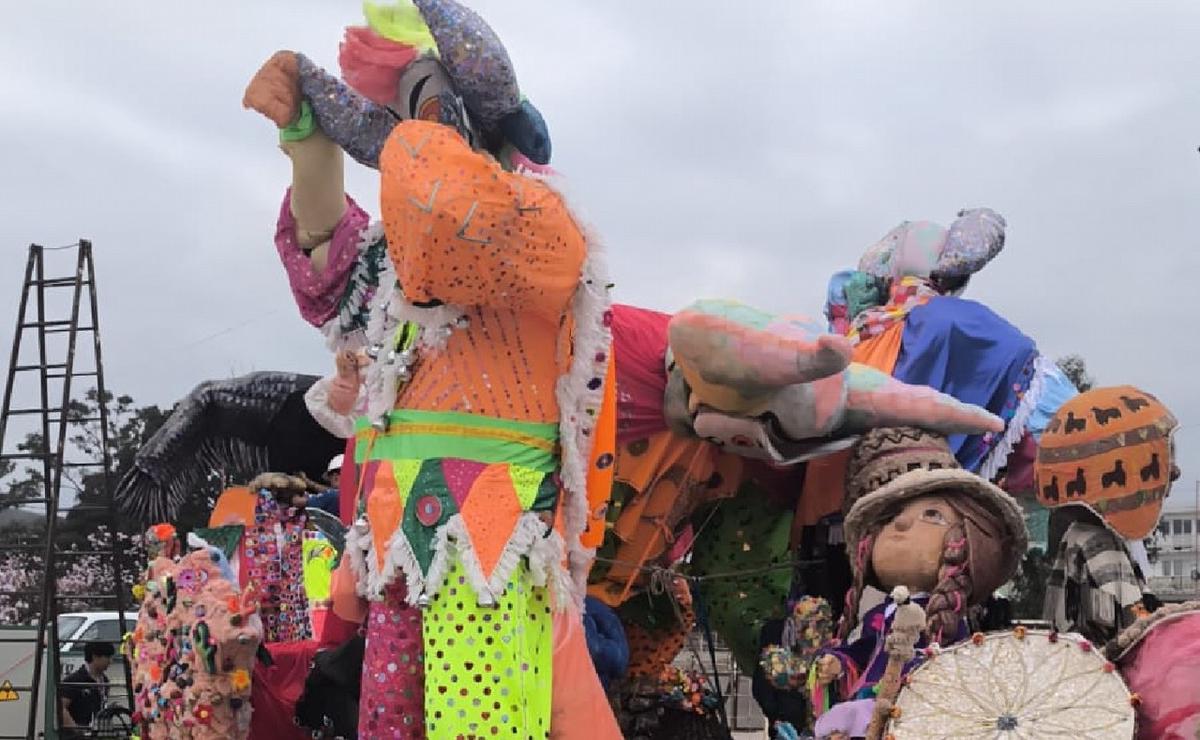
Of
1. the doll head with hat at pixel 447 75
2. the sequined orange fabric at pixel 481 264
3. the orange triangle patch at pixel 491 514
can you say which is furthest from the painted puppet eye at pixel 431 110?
the orange triangle patch at pixel 491 514

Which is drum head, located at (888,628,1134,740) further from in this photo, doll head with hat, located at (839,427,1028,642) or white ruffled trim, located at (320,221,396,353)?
white ruffled trim, located at (320,221,396,353)

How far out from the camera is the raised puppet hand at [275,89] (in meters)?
3.09

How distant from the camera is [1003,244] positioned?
422 cm

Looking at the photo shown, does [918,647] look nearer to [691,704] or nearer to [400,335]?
[400,335]

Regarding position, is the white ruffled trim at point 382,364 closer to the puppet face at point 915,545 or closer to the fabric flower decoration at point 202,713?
the fabric flower decoration at point 202,713

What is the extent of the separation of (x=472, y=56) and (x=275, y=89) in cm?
49

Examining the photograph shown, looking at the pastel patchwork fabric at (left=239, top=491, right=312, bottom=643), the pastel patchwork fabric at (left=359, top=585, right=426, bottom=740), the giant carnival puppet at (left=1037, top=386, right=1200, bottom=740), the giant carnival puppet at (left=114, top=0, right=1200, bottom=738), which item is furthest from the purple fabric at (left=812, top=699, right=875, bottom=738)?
the pastel patchwork fabric at (left=239, top=491, right=312, bottom=643)

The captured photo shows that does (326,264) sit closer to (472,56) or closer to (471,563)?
(472,56)

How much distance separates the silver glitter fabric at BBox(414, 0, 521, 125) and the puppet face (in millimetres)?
1248

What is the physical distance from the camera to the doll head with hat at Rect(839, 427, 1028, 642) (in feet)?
10.0

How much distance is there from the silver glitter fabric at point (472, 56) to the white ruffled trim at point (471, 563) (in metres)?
0.88

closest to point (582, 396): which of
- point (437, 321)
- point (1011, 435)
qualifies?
point (437, 321)

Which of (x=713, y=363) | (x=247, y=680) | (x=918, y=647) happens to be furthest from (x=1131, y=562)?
(x=247, y=680)

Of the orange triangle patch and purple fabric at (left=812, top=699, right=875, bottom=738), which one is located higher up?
the orange triangle patch
